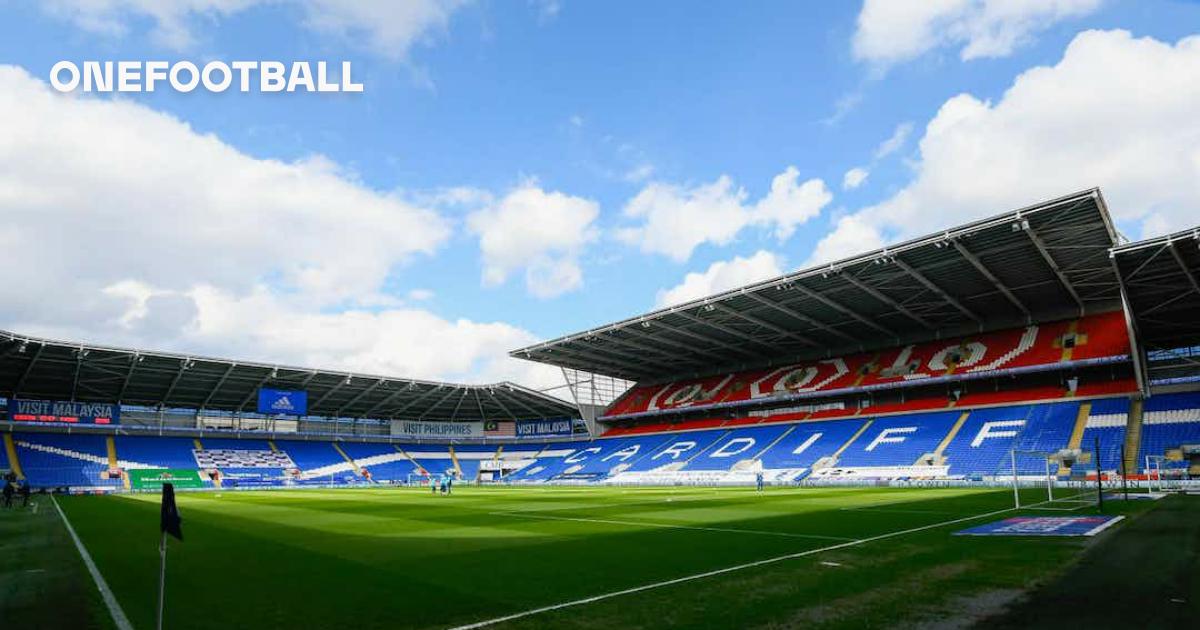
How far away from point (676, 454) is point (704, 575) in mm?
51769

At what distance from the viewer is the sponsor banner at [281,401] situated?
61.1 metres

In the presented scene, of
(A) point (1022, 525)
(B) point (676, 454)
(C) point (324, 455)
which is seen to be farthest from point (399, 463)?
(A) point (1022, 525)

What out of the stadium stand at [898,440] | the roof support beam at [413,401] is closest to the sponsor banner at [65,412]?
the roof support beam at [413,401]

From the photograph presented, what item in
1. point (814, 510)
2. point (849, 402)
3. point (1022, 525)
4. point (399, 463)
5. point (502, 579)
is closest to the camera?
point (502, 579)

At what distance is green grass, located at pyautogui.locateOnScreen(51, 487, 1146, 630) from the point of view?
26.5 ft

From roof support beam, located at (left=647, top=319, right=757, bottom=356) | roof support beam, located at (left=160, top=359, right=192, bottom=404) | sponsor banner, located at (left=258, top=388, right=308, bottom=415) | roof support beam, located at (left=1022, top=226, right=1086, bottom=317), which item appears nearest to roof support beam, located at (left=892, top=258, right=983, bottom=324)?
roof support beam, located at (left=1022, top=226, right=1086, bottom=317)

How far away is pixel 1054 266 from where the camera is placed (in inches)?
1565

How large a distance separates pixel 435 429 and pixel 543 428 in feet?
46.3

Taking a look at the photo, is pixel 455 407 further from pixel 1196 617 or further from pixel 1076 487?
pixel 1196 617

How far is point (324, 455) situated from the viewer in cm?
7238

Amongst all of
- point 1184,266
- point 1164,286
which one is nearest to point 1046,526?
point 1184,266

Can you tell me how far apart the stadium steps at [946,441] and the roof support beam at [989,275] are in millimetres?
9111

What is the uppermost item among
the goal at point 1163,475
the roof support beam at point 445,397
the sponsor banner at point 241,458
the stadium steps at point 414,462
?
the roof support beam at point 445,397

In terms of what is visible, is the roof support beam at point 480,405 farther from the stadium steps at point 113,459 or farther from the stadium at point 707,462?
the stadium steps at point 113,459
